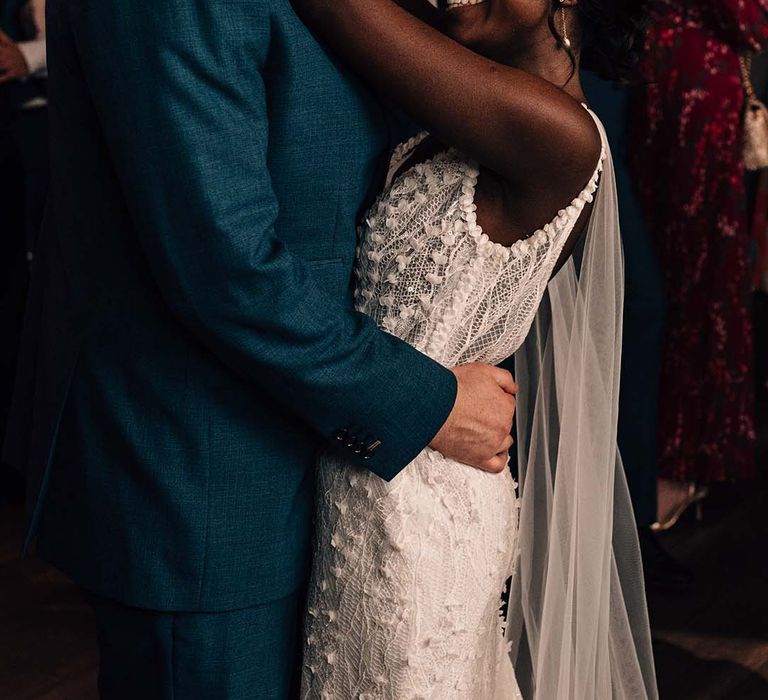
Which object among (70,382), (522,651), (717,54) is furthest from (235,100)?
(717,54)

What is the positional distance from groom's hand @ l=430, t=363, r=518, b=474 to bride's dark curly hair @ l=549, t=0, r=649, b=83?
15.3 inches

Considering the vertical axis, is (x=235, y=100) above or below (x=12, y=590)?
above

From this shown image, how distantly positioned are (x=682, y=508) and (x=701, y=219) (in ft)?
2.81

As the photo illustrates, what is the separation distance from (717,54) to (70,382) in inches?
84.3

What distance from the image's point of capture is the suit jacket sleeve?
959 millimetres

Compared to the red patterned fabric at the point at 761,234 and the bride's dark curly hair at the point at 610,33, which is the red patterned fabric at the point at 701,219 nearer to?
the red patterned fabric at the point at 761,234

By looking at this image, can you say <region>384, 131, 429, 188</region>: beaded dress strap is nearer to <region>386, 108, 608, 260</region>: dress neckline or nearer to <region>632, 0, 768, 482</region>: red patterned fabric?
<region>386, 108, 608, 260</region>: dress neckline

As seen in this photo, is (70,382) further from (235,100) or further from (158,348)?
(235,100)

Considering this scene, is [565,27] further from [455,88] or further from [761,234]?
[761,234]

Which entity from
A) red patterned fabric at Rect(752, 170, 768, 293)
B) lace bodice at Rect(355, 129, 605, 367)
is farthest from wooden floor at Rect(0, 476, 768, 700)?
→ lace bodice at Rect(355, 129, 605, 367)

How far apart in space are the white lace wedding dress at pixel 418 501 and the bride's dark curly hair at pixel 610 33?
0.20 m

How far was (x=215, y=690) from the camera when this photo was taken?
3.79 ft

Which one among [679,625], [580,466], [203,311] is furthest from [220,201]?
[679,625]

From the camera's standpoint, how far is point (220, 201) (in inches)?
39.0
